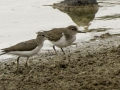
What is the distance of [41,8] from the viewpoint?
1994 cm

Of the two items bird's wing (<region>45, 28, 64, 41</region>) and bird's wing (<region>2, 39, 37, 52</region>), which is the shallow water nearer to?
bird's wing (<region>45, 28, 64, 41</region>)

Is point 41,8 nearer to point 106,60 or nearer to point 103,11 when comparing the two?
point 103,11

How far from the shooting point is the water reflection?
54.0 feet

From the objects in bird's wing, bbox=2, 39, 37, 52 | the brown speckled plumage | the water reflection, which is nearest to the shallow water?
the water reflection

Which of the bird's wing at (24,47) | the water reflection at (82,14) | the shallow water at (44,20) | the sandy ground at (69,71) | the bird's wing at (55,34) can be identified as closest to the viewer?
the sandy ground at (69,71)

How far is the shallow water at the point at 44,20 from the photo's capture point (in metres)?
13.7

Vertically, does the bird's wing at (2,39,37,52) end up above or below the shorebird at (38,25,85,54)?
above

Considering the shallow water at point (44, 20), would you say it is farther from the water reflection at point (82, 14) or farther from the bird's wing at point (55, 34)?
the bird's wing at point (55, 34)

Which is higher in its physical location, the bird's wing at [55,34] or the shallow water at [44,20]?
the bird's wing at [55,34]

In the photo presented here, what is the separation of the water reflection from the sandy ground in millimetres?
4058

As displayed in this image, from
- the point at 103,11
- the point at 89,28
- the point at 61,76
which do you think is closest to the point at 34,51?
the point at 61,76

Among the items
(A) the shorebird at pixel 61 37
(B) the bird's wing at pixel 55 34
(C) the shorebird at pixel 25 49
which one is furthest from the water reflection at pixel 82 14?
(C) the shorebird at pixel 25 49

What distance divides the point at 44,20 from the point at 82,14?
2930mm

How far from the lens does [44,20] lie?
16.3 m
